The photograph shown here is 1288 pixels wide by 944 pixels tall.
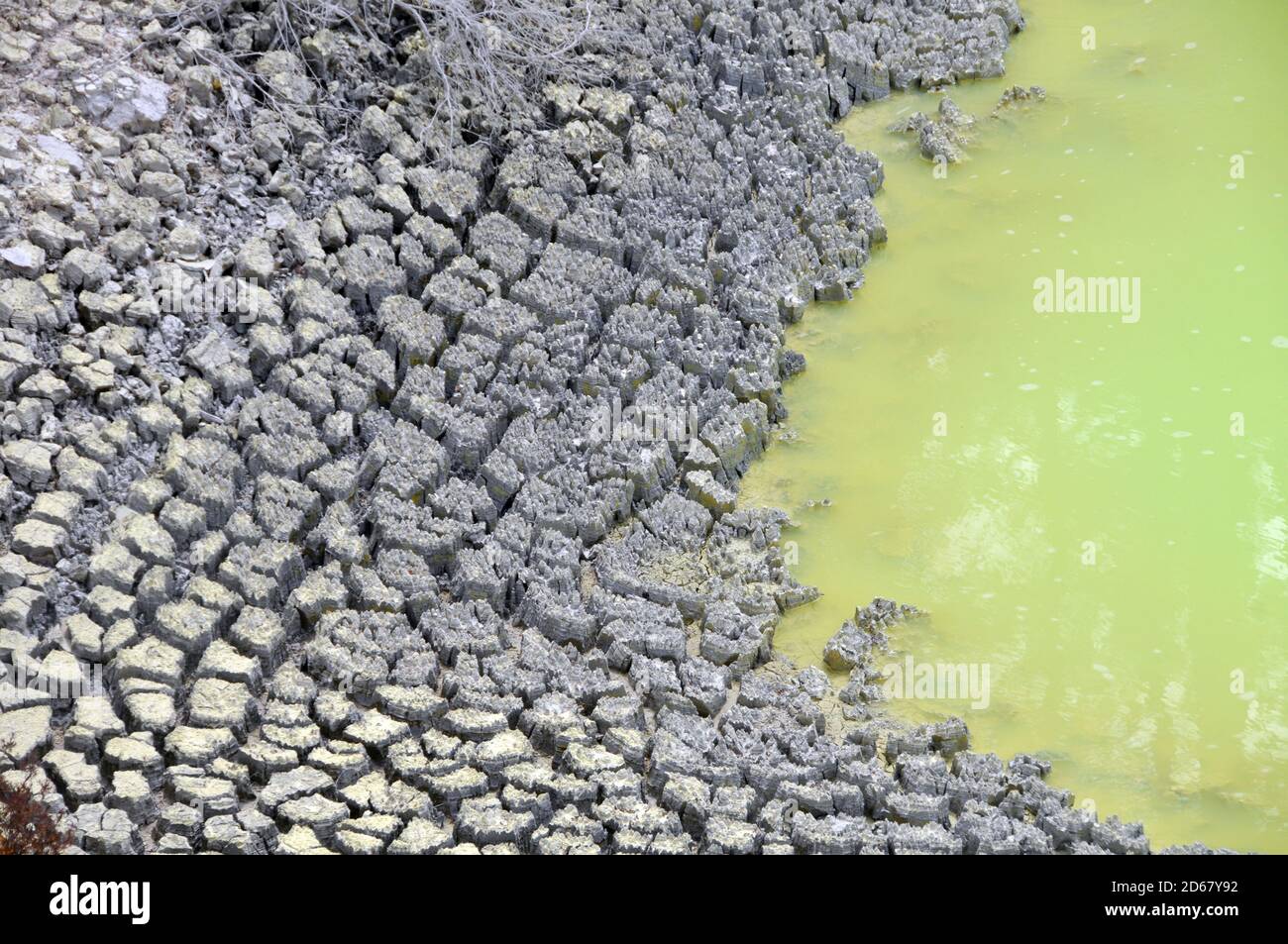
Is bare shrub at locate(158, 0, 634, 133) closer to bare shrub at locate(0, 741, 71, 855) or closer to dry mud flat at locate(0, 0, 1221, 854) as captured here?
dry mud flat at locate(0, 0, 1221, 854)

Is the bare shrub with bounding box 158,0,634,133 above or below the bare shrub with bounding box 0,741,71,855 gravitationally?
above

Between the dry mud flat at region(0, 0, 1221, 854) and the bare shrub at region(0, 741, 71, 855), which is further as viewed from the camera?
the dry mud flat at region(0, 0, 1221, 854)

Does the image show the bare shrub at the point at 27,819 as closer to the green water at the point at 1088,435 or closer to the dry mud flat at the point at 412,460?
the dry mud flat at the point at 412,460

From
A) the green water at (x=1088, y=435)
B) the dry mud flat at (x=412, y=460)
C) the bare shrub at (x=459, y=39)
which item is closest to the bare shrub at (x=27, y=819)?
the dry mud flat at (x=412, y=460)

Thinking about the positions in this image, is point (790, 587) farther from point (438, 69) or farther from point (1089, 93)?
point (1089, 93)

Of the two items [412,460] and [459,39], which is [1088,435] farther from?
[459,39]

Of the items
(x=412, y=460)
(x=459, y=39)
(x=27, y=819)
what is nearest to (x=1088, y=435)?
(x=412, y=460)

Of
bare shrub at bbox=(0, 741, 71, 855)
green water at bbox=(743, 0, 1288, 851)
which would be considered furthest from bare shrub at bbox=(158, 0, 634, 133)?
bare shrub at bbox=(0, 741, 71, 855)
